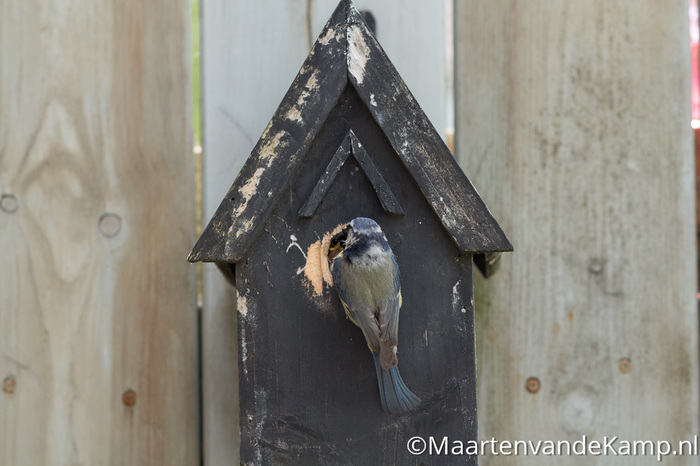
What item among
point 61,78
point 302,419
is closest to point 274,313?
point 302,419

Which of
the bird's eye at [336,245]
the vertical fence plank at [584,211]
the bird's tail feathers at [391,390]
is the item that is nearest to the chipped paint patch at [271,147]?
the bird's eye at [336,245]

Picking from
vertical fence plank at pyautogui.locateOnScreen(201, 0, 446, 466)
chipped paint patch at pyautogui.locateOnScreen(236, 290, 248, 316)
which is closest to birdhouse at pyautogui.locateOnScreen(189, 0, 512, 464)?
chipped paint patch at pyautogui.locateOnScreen(236, 290, 248, 316)

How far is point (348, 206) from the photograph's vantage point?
1.59 metres

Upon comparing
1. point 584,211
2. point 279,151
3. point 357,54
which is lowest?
point 584,211

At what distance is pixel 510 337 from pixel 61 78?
1.49 meters

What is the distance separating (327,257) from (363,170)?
216mm

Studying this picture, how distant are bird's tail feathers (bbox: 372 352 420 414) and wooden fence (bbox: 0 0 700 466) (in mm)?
500

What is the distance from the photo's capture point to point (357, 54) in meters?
1.58

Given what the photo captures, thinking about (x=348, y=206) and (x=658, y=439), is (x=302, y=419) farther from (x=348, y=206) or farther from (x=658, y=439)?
(x=658, y=439)

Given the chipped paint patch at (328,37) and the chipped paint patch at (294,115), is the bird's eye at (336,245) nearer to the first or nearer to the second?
the chipped paint patch at (294,115)

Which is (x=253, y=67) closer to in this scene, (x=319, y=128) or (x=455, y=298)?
(x=319, y=128)

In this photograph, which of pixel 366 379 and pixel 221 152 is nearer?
pixel 366 379

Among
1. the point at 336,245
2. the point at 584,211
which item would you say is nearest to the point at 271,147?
the point at 336,245

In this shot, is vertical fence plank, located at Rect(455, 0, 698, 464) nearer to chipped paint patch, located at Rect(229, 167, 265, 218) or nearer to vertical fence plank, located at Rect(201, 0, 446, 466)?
vertical fence plank, located at Rect(201, 0, 446, 466)
